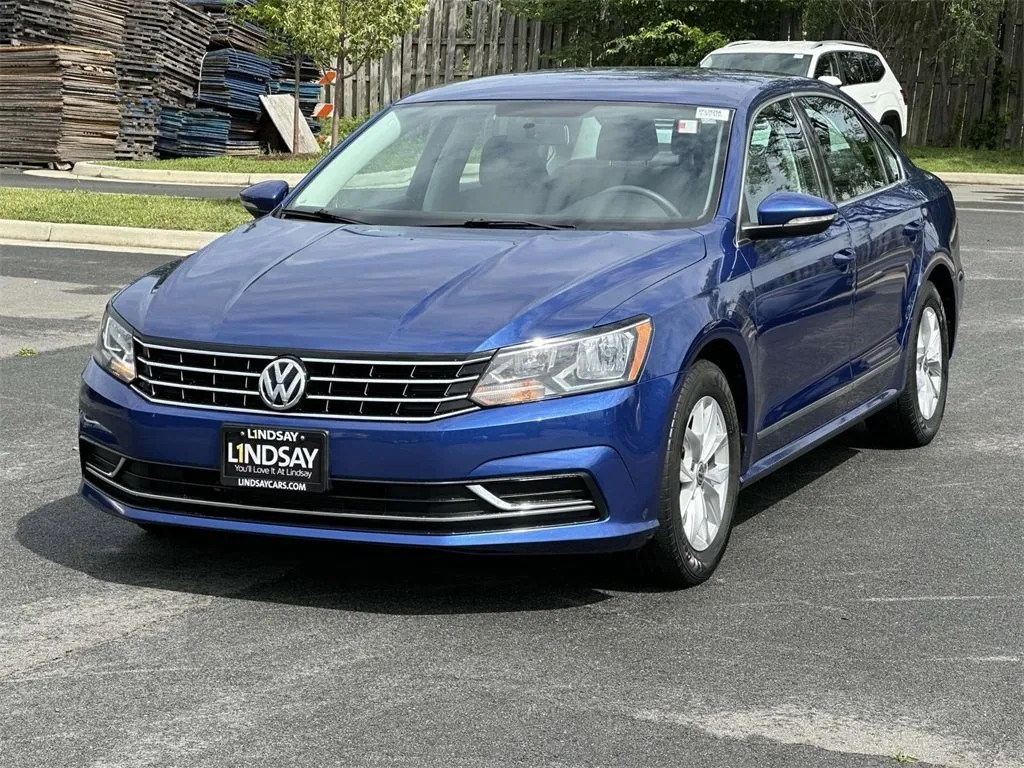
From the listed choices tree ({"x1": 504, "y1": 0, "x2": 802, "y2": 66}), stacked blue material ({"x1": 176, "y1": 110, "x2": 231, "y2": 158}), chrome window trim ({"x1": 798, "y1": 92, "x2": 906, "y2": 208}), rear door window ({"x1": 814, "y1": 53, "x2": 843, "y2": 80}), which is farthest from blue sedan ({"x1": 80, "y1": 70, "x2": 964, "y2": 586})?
tree ({"x1": 504, "y1": 0, "x2": 802, "y2": 66})

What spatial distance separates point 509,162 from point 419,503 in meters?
1.81

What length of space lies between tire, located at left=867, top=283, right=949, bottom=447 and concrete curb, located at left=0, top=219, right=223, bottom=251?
841 cm

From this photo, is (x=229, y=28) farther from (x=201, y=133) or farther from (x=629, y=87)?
(x=629, y=87)

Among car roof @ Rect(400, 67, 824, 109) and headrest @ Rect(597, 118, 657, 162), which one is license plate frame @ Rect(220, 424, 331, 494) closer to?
headrest @ Rect(597, 118, 657, 162)

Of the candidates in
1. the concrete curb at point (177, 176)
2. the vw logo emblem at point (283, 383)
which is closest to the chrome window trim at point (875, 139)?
the vw logo emblem at point (283, 383)

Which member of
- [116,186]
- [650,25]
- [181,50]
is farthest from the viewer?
[650,25]

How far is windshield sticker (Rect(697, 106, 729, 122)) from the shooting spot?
6395 millimetres

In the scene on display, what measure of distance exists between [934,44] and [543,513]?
2639 centimetres

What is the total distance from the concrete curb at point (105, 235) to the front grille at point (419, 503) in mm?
10109

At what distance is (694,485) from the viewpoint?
215 inches

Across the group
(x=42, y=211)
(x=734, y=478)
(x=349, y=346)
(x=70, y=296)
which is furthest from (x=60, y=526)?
(x=42, y=211)

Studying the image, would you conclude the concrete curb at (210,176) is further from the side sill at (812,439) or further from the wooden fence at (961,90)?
the side sill at (812,439)

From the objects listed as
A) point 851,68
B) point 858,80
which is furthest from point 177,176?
point 858,80

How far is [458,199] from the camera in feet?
20.6
